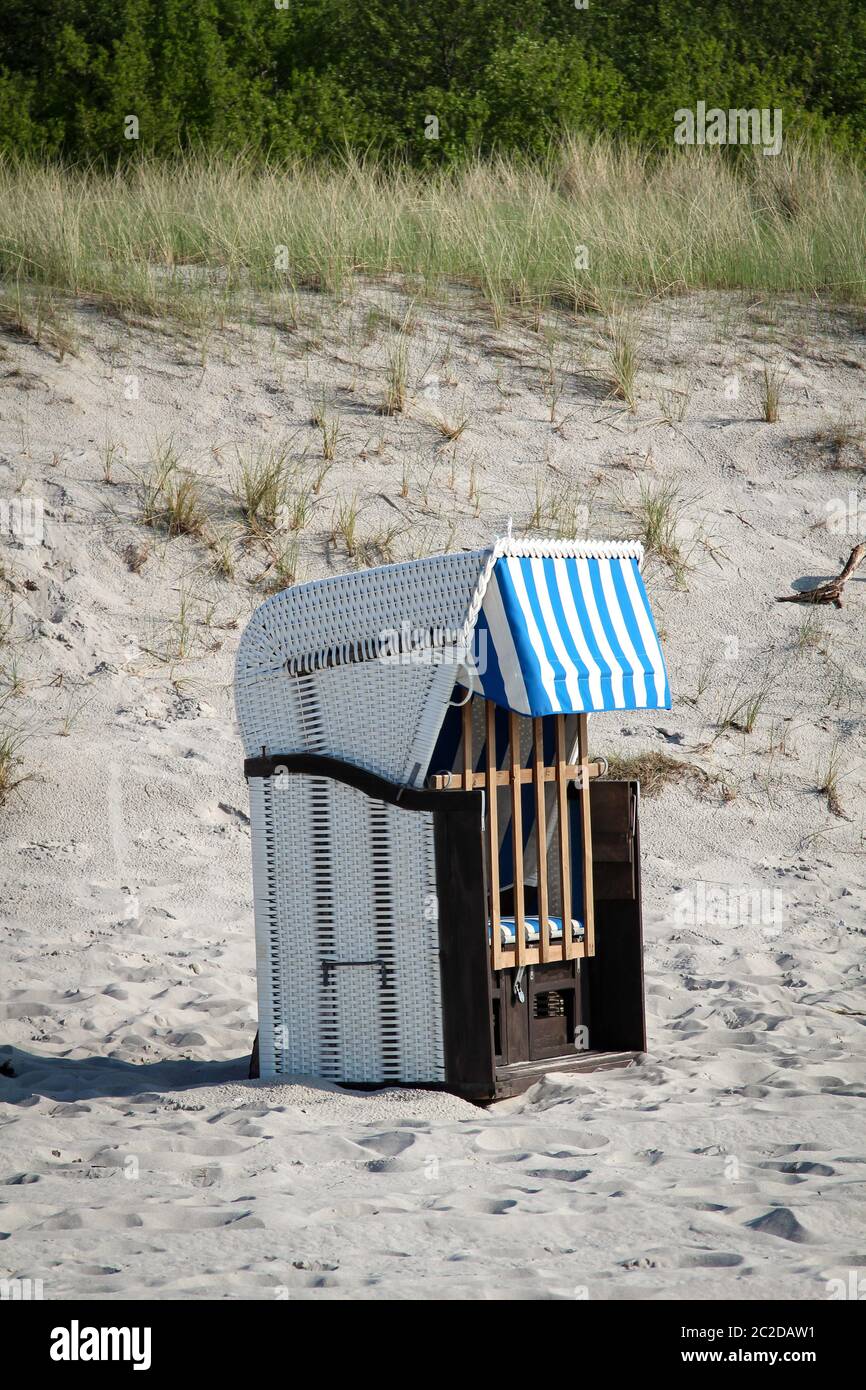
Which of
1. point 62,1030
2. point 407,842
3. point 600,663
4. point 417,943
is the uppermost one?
point 600,663

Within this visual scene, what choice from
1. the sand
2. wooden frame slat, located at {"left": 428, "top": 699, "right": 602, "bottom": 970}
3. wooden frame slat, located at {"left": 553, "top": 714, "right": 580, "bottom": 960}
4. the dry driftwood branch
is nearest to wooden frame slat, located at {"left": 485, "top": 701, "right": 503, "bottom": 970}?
wooden frame slat, located at {"left": 428, "top": 699, "right": 602, "bottom": 970}

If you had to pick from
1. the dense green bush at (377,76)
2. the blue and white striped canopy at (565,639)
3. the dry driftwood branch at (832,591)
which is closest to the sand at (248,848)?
the dry driftwood branch at (832,591)

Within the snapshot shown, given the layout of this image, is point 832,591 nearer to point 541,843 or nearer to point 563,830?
point 563,830

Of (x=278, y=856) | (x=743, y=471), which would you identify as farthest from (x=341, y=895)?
(x=743, y=471)

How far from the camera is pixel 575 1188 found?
11.4 ft

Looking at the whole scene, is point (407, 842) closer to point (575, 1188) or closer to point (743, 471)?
point (575, 1188)

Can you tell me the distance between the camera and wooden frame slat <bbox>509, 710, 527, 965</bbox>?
14.5 ft

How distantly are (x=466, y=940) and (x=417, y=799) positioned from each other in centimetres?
45

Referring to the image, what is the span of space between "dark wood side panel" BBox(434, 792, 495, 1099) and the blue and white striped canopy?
0.38m

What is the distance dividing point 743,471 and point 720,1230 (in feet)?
26.7

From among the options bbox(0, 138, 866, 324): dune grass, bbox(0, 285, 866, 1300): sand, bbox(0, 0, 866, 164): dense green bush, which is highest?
bbox(0, 0, 866, 164): dense green bush

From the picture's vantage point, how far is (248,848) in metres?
7.16

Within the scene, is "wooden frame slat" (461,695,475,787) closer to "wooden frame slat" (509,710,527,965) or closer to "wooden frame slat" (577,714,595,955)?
"wooden frame slat" (509,710,527,965)

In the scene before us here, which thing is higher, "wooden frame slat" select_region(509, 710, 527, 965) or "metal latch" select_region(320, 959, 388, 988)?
"wooden frame slat" select_region(509, 710, 527, 965)
